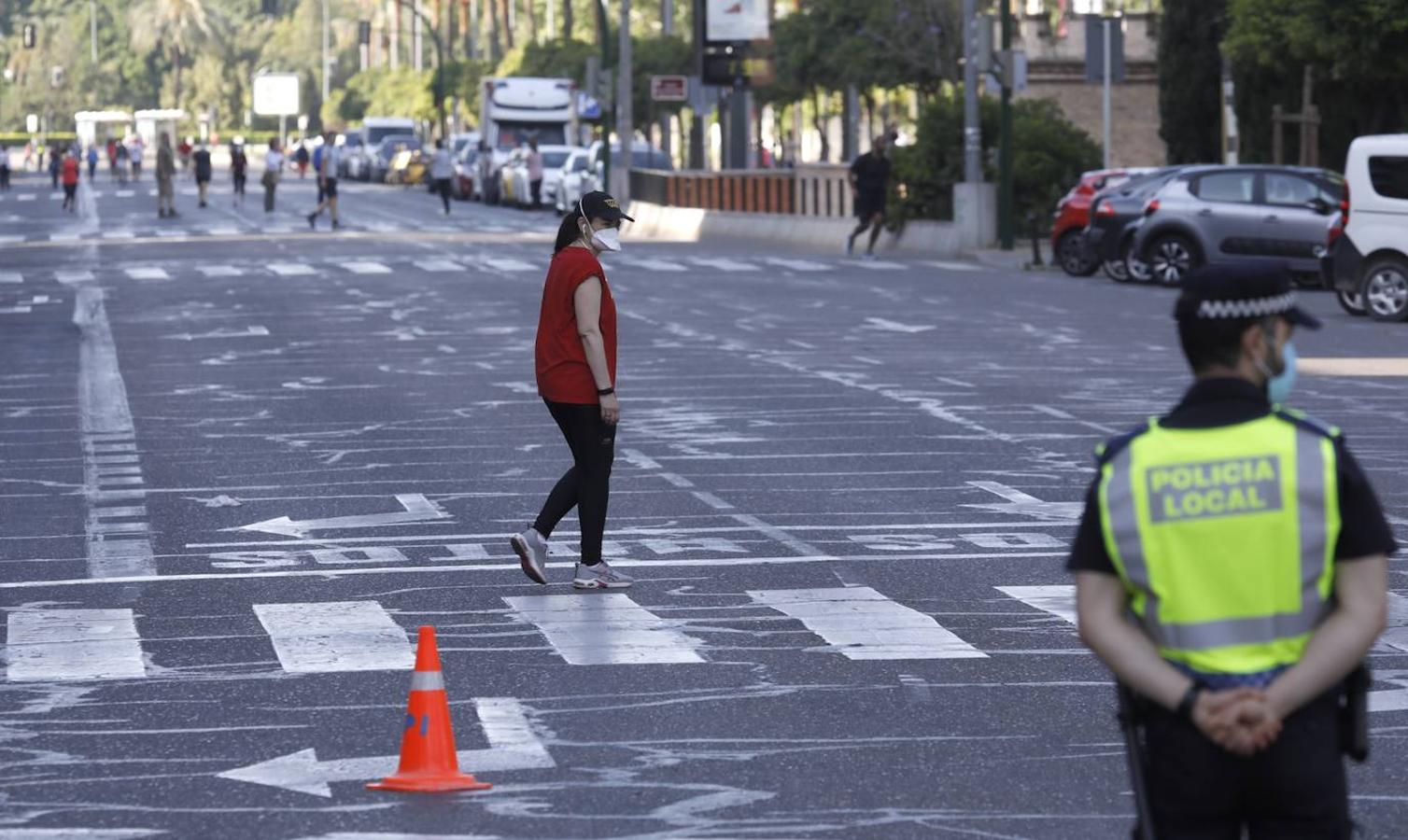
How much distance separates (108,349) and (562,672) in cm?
1578

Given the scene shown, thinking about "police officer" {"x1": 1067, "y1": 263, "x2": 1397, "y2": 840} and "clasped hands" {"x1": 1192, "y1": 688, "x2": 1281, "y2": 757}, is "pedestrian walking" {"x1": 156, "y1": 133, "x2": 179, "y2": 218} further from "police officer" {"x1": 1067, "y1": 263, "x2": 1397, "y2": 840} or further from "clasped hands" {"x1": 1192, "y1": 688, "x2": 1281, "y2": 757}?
"clasped hands" {"x1": 1192, "y1": 688, "x2": 1281, "y2": 757}

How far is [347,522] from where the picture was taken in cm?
→ 1332

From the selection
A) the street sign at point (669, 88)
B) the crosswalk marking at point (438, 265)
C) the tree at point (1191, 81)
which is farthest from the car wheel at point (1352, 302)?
the street sign at point (669, 88)

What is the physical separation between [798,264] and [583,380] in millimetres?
27234

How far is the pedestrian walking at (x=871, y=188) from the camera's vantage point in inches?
1564

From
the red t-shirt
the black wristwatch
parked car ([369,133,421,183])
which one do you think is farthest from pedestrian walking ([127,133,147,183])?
the black wristwatch

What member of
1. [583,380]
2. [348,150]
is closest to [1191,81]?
[583,380]

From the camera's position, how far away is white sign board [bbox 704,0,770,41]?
59.6 m

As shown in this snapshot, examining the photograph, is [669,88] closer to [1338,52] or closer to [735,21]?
[735,21]

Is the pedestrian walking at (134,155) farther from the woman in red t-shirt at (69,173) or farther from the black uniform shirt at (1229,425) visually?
the black uniform shirt at (1229,425)

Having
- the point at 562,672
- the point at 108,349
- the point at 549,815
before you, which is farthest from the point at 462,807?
the point at 108,349

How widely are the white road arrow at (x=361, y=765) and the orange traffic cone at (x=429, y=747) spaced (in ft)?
0.72

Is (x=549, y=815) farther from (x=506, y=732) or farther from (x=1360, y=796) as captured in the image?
(x=1360, y=796)

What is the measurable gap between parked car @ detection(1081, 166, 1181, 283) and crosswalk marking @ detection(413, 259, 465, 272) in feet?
28.9
